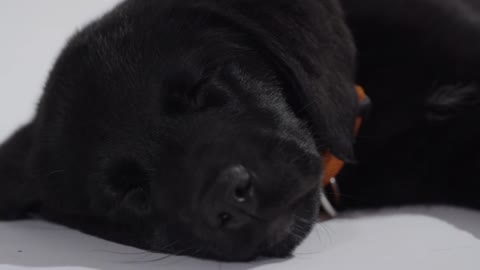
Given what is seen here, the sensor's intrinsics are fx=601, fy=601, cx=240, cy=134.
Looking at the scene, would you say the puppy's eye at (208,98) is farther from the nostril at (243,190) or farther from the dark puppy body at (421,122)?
the dark puppy body at (421,122)

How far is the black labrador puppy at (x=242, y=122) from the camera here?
123 centimetres

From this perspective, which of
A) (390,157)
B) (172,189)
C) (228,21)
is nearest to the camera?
(172,189)

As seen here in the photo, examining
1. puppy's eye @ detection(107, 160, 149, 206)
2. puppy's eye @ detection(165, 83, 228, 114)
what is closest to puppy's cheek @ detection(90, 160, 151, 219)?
puppy's eye @ detection(107, 160, 149, 206)

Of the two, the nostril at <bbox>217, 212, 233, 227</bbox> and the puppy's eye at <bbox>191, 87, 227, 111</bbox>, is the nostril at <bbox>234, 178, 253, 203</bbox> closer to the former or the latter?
the nostril at <bbox>217, 212, 233, 227</bbox>

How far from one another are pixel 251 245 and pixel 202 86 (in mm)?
390

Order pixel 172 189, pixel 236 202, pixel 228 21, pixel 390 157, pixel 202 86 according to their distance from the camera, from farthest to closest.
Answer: pixel 390 157
pixel 228 21
pixel 202 86
pixel 172 189
pixel 236 202

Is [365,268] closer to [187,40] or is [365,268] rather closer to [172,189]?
[172,189]

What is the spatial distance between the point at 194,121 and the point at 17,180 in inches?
27.7

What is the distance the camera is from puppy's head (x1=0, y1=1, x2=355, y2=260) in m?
1.22

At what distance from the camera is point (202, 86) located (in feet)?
4.49

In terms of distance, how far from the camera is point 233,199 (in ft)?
3.63

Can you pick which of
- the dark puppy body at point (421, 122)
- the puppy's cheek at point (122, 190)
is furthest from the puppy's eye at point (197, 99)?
the dark puppy body at point (421, 122)

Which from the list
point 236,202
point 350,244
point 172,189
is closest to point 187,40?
point 172,189

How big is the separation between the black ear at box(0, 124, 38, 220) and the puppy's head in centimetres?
15
